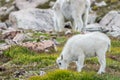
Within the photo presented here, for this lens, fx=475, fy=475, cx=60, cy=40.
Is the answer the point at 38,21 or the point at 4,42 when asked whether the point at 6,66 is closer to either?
Result: the point at 4,42

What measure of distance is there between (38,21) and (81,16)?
13450mm

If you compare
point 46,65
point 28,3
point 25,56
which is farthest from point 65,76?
point 28,3

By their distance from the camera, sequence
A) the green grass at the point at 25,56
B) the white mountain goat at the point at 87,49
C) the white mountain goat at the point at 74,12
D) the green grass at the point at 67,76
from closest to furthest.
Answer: the green grass at the point at 67,76
the white mountain goat at the point at 87,49
the green grass at the point at 25,56
the white mountain goat at the point at 74,12

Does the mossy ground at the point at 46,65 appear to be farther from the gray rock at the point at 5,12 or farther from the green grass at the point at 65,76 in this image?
the gray rock at the point at 5,12

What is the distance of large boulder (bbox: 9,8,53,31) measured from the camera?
39.8 metres

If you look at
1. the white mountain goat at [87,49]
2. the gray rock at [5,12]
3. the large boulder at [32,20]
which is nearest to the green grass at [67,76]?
the white mountain goat at [87,49]

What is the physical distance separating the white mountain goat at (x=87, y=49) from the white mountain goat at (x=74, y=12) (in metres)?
12.7

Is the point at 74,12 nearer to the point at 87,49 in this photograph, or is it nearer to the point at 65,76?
the point at 87,49

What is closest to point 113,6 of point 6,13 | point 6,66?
point 6,13

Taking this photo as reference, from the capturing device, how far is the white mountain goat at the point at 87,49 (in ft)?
47.2

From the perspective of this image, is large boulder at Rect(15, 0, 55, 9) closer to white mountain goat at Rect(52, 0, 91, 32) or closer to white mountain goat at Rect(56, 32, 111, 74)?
white mountain goat at Rect(52, 0, 91, 32)

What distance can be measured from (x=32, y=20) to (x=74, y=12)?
12.5 metres

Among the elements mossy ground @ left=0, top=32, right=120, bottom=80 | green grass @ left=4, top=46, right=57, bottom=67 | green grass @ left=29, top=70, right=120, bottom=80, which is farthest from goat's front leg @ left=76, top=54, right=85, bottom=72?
green grass @ left=4, top=46, right=57, bottom=67

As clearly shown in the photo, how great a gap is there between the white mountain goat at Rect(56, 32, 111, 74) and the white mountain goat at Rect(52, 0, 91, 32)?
41.8ft
